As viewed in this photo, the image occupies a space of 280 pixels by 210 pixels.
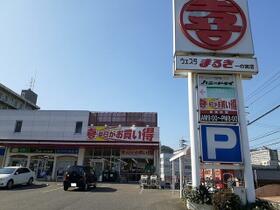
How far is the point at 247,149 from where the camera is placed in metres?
12.5

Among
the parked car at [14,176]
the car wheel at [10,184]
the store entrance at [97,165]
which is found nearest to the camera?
the parked car at [14,176]

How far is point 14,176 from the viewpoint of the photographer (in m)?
20.4

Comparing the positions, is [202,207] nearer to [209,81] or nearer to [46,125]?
[209,81]

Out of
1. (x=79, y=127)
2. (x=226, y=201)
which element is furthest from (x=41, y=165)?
(x=226, y=201)

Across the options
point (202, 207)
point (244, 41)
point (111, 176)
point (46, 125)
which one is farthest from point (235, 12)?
point (46, 125)

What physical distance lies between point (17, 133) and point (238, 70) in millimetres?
27135

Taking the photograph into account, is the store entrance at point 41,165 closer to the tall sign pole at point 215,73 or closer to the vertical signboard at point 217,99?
the tall sign pole at point 215,73

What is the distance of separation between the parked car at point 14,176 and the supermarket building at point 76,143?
8011mm

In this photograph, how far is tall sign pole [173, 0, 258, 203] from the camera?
1249cm

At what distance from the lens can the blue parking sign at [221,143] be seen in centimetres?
1239

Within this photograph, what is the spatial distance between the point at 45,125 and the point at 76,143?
4.90 meters

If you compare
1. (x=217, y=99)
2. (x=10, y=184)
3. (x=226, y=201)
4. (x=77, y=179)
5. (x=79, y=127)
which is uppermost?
(x=79, y=127)

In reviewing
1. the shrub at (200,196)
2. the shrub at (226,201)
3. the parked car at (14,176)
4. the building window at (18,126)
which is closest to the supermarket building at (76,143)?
the building window at (18,126)

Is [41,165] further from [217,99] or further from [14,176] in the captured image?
[217,99]
